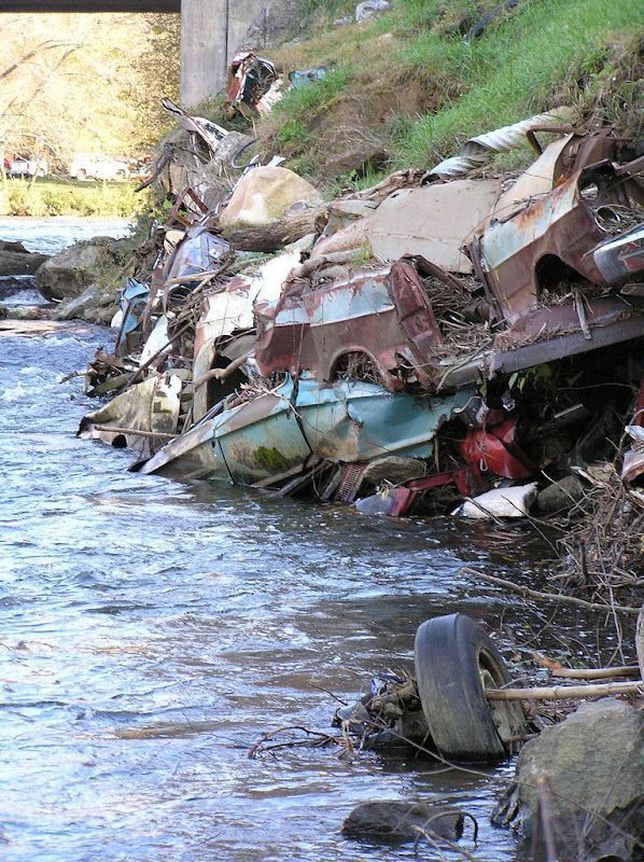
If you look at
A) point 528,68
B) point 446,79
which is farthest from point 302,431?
point 446,79

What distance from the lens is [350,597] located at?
7.14 m

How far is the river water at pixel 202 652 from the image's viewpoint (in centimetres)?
420

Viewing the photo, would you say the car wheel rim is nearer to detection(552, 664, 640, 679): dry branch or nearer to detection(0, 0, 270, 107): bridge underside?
detection(552, 664, 640, 679): dry branch

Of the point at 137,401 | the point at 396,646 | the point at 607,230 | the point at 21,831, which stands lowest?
the point at 137,401

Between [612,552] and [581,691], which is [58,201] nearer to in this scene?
[612,552]

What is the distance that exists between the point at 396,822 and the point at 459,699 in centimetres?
64

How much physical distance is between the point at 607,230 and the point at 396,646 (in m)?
2.66

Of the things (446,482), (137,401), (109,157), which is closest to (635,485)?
(446,482)

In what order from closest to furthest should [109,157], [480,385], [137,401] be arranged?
[480,385] → [137,401] → [109,157]

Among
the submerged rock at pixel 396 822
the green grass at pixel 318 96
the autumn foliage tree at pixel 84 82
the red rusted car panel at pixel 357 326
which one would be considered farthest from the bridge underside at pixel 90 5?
the submerged rock at pixel 396 822

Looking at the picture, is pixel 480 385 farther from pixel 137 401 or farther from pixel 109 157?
pixel 109 157

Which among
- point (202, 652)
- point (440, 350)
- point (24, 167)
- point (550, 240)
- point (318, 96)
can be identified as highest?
point (550, 240)

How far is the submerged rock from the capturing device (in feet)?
12.8

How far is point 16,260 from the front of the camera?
2764cm
